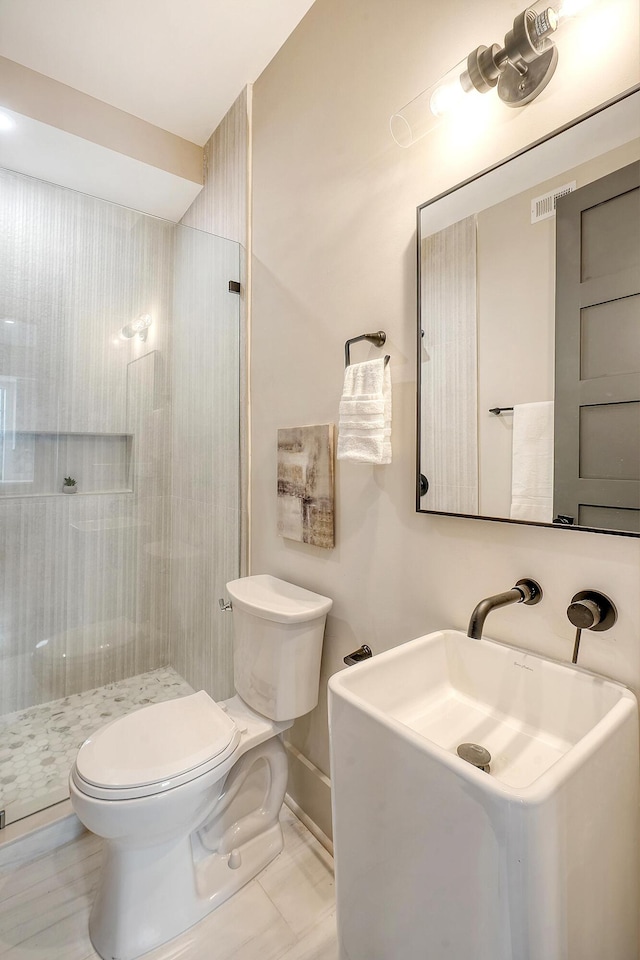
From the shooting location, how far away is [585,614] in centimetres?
77

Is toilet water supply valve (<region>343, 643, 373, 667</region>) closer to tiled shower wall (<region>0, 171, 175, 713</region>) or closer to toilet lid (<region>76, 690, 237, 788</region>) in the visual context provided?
toilet lid (<region>76, 690, 237, 788</region>)

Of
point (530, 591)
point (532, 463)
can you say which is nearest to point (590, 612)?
point (530, 591)

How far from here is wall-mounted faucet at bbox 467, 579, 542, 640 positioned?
771 mm

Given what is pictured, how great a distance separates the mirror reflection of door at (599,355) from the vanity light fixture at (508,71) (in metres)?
0.29

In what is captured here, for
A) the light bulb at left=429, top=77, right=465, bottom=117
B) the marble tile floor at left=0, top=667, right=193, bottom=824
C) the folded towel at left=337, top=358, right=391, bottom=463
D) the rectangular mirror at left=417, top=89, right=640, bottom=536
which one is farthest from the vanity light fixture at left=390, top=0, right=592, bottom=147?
the marble tile floor at left=0, top=667, right=193, bottom=824

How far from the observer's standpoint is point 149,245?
205cm

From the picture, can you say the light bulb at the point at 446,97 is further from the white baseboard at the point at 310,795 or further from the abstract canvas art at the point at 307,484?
the white baseboard at the point at 310,795

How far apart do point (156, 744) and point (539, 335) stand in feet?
4.61

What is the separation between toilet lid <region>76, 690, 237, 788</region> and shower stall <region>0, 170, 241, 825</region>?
586mm

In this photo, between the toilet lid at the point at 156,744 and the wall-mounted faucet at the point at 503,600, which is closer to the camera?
the wall-mounted faucet at the point at 503,600

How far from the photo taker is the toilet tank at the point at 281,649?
1355mm

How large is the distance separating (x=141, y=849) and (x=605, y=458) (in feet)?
4.77

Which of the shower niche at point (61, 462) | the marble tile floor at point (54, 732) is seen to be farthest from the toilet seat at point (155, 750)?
the shower niche at point (61, 462)

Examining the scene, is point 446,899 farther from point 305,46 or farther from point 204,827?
point 305,46
